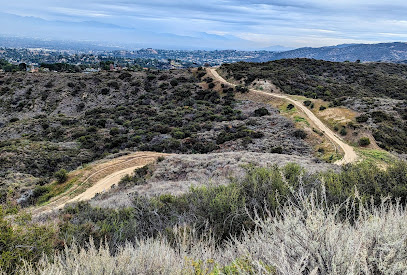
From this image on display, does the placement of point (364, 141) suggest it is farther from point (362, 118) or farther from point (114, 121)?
point (114, 121)

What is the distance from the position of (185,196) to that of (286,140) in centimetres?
1637

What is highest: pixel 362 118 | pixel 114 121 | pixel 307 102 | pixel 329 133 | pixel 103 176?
pixel 307 102

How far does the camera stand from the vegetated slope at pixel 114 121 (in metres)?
21.0

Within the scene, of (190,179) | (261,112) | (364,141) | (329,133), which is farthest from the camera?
(261,112)

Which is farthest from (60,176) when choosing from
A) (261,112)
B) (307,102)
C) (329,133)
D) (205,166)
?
(307,102)

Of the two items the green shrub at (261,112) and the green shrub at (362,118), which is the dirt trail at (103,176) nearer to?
the green shrub at (261,112)

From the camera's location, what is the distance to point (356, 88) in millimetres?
45875

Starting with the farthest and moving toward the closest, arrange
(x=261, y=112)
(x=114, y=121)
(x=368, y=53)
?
(x=368, y=53), (x=114, y=121), (x=261, y=112)

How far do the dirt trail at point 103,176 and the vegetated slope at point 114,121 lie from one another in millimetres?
2909

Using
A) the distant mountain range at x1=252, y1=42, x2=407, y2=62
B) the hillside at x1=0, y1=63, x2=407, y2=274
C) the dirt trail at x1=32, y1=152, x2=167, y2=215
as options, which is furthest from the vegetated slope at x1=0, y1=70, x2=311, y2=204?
the distant mountain range at x1=252, y1=42, x2=407, y2=62

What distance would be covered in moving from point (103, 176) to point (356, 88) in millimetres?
48509

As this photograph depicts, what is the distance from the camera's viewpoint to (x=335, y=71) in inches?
2234

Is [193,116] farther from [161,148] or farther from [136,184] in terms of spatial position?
[136,184]

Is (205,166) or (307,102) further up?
(307,102)
